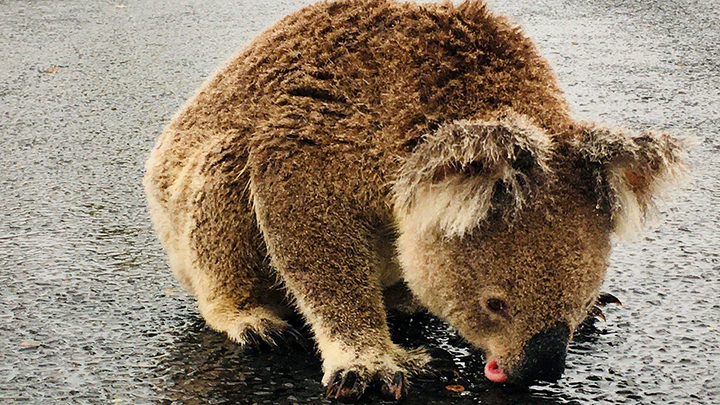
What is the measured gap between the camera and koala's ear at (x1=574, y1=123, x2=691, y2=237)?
9.61ft

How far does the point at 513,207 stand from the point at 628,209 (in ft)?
1.19

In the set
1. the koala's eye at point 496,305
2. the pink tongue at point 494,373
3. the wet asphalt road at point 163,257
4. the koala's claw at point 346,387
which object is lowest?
the wet asphalt road at point 163,257

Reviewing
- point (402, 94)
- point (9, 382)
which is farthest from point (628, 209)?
point (9, 382)

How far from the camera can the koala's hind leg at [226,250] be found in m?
3.59

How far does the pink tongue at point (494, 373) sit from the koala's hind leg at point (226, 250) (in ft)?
2.66

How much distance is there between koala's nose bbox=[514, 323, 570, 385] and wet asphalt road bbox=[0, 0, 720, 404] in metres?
0.20

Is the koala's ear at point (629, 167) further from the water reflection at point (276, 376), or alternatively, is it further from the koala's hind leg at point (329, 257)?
the koala's hind leg at point (329, 257)

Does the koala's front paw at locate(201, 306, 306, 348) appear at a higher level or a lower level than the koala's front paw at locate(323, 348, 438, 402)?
lower

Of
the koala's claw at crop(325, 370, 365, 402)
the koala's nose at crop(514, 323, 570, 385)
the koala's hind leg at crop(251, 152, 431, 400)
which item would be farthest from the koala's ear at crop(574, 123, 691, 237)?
the koala's claw at crop(325, 370, 365, 402)

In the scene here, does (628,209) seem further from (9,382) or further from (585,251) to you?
(9,382)

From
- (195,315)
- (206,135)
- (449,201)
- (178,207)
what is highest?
(449,201)

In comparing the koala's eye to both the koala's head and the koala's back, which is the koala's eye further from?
the koala's back

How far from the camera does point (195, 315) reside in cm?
394

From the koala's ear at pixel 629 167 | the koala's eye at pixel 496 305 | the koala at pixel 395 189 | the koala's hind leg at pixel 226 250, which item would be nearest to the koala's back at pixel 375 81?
the koala at pixel 395 189
